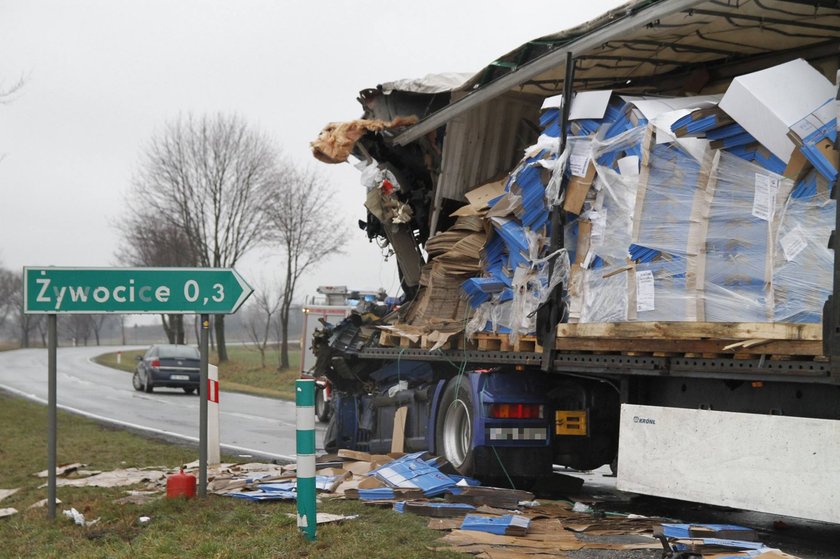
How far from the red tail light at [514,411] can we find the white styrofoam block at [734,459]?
1888 millimetres

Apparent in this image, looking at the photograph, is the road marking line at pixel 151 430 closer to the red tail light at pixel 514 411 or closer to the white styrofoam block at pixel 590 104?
the red tail light at pixel 514 411

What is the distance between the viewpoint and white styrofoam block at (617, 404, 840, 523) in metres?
5.52

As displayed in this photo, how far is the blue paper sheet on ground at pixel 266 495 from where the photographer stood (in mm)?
7992

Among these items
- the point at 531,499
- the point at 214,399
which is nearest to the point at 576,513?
the point at 531,499

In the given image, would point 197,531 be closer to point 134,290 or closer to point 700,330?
point 134,290

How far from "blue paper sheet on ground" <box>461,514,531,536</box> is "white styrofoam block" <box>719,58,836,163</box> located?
2818mm

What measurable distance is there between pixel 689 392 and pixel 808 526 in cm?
196

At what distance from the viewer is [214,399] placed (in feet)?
34.2

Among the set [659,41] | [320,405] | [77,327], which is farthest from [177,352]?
[77,327]

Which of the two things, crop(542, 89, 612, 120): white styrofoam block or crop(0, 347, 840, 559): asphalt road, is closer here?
crop(0, 347, 840, 559): asphalt road

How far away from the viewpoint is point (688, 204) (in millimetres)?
6477

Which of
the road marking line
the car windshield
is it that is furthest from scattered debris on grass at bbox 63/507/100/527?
the car windshield

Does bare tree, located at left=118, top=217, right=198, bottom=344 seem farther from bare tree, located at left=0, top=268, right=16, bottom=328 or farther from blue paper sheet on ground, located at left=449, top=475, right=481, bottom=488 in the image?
bare tree, located at left=0, top=268, right=16, bottom=328

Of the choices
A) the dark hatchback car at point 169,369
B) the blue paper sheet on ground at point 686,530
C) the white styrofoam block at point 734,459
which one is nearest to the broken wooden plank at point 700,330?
the white styrofoam block at point 734,459
